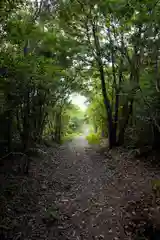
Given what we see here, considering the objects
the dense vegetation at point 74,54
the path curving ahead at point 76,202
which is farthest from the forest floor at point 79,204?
the dense vegetation at point 74,54

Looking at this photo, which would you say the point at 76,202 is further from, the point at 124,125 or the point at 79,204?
the point at 124,125

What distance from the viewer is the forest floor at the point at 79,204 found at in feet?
13.7

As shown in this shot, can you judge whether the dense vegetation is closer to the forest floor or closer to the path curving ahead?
the forest floor

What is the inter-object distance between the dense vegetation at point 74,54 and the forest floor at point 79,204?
1503mm

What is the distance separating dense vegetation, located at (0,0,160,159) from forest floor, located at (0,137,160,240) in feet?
4.93

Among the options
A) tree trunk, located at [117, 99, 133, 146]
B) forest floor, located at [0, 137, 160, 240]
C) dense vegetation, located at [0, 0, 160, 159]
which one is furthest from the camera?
tree trunk, located at [117, 99, 133, 146]

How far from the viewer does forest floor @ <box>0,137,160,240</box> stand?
4.17 m

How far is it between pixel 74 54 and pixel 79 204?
258 inches

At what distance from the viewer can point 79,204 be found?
5.32 metres

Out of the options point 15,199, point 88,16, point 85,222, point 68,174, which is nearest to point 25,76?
point 15,199

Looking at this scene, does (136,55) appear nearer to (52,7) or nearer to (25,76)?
(52,7)

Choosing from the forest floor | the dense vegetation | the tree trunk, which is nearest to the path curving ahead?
the forest floor

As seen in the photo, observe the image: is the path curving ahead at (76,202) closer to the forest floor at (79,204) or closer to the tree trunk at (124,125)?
the forest floor at (79,204)

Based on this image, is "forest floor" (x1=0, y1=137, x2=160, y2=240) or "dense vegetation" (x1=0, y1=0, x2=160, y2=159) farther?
"dense vegetation" (x1=0, y1=0, x2=160, y2=159)
